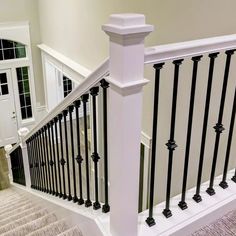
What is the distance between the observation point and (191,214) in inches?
63.0

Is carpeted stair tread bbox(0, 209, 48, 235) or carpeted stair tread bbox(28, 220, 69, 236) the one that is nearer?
carpeted stair tread bbox(28, 220, 69, 236)

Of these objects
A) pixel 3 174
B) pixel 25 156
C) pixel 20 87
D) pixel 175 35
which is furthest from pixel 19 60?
pixel 175 35

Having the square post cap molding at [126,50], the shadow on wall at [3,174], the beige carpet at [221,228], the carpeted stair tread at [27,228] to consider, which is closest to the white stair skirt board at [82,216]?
the carpeted stair tread at [27,228]

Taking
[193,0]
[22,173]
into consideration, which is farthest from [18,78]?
[193,0]

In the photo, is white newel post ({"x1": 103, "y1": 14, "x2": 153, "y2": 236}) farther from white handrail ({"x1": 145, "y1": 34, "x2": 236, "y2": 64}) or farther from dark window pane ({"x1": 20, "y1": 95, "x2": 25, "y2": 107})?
dark window pane ({"x1": 20, "y1": 95, "x2": 25, "y2": 107})

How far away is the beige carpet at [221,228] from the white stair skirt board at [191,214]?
0.07 feet

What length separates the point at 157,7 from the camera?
336 cm

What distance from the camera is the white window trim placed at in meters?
6.97

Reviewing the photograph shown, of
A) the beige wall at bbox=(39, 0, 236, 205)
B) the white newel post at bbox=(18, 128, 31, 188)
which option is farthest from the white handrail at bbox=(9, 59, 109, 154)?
the white newel post at bbox=(18, 128, 31, 188)

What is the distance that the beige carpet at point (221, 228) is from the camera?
1.60 meters

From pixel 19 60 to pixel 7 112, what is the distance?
1.34 m

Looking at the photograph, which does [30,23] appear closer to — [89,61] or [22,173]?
[89,61]

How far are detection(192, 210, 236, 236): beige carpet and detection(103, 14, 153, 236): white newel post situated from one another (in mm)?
391

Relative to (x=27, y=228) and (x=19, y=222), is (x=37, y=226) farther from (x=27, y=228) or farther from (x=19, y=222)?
(x=19, y=222)
